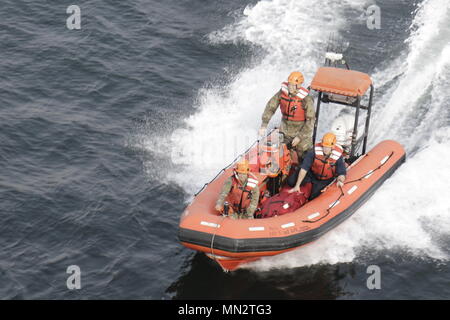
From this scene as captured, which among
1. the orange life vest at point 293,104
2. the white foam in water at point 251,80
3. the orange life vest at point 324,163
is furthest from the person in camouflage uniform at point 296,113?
the white foam in water at point 251,80

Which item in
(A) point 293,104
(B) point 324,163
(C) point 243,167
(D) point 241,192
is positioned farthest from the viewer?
(A) point 293,104

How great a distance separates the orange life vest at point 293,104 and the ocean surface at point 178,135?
75.2 inches

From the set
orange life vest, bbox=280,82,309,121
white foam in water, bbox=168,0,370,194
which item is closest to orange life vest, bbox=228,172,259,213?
orange life vest, bbox=280,82,309,121

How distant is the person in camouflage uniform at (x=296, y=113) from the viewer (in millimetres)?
12031

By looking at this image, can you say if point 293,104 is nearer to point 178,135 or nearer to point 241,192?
point 241,192

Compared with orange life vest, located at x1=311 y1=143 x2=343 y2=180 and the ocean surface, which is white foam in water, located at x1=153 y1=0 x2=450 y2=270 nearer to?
the ocean surface

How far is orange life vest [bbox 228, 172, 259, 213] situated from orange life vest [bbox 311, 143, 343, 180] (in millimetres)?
1198

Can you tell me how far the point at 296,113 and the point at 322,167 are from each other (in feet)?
3.48

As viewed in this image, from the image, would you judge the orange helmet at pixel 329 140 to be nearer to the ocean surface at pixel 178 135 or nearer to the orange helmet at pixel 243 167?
→ the orange helmet at pixel 243 167

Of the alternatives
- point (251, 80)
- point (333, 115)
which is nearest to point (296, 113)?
point (333, 115)

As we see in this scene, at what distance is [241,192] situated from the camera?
1105 cm

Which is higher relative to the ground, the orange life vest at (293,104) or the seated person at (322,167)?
the orange life vest at (293,104)
